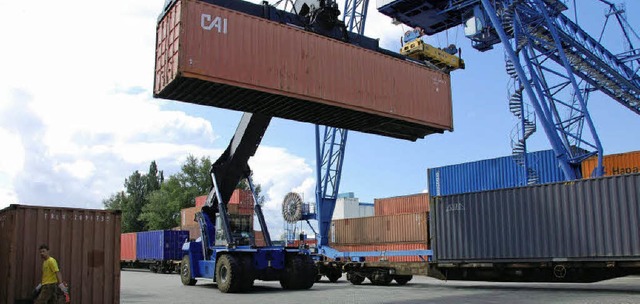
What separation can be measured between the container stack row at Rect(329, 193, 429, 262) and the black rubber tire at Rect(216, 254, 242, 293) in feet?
19.4

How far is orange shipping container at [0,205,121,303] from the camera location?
9.82m

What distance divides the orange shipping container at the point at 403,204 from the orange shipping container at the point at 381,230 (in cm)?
759

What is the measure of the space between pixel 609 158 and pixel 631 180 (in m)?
12.1

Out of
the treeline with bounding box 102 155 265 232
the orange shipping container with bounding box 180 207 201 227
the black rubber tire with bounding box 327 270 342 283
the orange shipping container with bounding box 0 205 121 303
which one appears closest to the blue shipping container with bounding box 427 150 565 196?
the black rubber tire with bounding box 327 270 342 283

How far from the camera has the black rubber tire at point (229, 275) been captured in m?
17.2

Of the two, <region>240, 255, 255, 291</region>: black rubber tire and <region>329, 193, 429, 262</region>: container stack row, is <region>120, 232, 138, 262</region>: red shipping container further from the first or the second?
<region>240, 255, 255, 291</region>: black rubber tire

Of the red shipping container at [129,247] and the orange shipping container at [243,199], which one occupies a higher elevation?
the orange shipping container at [243,199]

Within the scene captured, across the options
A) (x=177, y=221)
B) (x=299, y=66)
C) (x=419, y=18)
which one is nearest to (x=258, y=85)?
(x=299, y=66)

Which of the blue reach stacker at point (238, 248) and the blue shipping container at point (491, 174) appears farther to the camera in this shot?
the blue shipping container at point (491, 174)

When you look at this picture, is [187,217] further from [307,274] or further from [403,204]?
[307,274]

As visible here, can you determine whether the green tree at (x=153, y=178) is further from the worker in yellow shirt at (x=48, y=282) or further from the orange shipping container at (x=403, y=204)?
the worker in yellow shirt at (x=48, y=282)

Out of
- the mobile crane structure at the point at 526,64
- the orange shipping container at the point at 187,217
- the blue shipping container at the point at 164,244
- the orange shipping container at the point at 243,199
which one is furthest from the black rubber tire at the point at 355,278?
the orange shipping container at the point at 187,217

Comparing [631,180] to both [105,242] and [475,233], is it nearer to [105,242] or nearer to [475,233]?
[475,233]

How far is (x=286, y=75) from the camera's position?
13.6m
